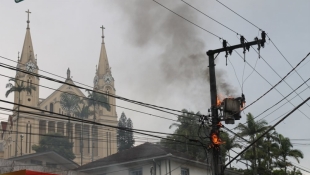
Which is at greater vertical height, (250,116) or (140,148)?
(250,116)

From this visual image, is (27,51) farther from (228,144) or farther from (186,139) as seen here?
(228,144)

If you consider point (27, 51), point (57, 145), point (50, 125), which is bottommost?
point (57, 145)

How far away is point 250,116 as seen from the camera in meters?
63.0

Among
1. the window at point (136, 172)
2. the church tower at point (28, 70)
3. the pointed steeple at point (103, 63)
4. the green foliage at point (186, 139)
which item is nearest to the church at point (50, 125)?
the church tower at point (28, 70)

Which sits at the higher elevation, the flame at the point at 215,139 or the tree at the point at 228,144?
the tree at the point at 228,144

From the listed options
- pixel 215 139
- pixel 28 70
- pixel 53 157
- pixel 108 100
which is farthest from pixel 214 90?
pixel 108 100

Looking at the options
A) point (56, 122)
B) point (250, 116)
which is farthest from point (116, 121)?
point (250, 116)

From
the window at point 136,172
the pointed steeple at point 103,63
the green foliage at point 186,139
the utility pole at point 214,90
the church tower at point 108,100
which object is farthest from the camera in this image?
the pointed steeple at point 103,63

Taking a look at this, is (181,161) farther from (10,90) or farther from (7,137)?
(7,137)

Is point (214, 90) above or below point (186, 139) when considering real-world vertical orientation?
below

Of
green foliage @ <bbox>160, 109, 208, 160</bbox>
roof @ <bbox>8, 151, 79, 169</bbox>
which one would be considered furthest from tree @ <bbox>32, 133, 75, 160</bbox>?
roof @ <bbox>8, 151, 79, 169</bbox>

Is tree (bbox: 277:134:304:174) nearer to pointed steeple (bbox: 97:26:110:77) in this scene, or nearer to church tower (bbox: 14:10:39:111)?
church tower (bbox: 14:10:39:111)

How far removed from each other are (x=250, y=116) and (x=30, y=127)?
77405 mm

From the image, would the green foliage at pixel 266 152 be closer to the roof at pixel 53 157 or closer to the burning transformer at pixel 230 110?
the roof at pixel 53 157
